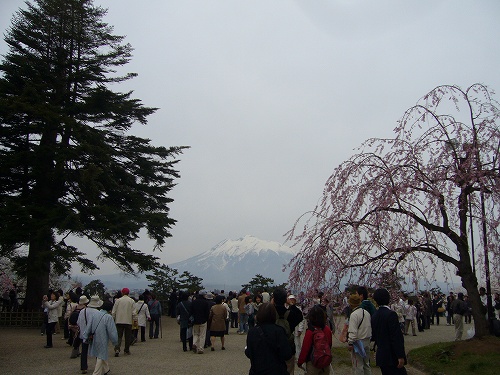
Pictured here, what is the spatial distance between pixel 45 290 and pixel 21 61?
1125 centimetres

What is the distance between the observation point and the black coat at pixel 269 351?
495 cm

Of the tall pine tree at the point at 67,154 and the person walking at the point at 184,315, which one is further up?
the tall pine tree at the point at 67,154

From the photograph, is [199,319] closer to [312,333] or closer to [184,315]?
[184,315]

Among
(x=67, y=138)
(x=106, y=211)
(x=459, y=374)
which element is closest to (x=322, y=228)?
(x=459, y=374)

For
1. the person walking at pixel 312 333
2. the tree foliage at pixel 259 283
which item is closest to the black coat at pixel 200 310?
the person walking at pixel 312 333

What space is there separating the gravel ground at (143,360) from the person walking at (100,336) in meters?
1.09

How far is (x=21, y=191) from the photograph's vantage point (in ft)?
72.9

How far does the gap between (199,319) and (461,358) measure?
6404 mm

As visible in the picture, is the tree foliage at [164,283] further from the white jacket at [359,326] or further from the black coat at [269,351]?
the black coat at [269,351]

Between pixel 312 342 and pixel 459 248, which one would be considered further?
pixel 459 248

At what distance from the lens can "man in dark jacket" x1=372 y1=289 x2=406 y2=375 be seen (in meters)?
5.89

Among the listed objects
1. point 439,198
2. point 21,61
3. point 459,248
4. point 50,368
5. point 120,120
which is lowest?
point 50,368

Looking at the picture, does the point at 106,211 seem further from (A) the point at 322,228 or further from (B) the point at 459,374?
(B) the point at 459,374

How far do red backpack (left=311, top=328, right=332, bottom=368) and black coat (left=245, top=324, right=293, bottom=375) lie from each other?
0.96 meters
